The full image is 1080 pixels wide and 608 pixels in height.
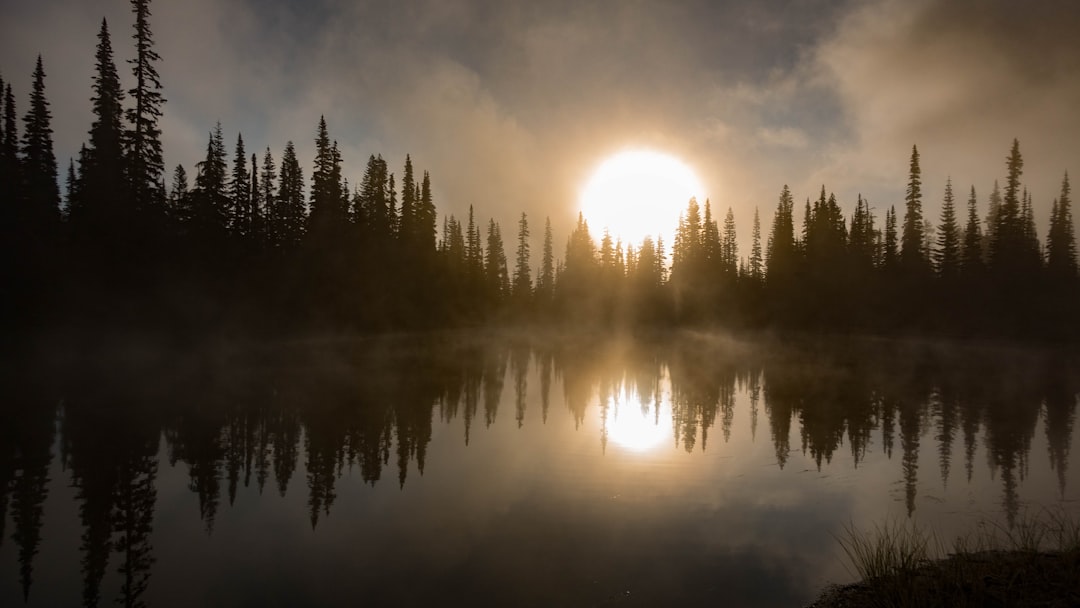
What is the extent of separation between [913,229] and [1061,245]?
16769 mm

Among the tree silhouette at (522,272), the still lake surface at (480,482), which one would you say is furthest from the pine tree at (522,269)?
the still lake surface at (480,482)

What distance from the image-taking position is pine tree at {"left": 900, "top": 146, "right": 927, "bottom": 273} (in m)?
76.0

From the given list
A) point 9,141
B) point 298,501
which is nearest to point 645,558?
point 298,501

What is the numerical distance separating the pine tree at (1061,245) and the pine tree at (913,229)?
13.9m

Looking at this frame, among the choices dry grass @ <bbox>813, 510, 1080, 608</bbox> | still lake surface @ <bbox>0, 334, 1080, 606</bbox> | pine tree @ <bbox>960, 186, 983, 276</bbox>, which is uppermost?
pine tree @ <bbox>960, 186, 983, 276</bbox>

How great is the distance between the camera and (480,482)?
14055 millimetres

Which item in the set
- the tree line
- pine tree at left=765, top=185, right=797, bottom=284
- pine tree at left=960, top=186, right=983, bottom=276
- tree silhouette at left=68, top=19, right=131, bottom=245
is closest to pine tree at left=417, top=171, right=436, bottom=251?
the tree line

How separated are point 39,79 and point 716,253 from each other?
97136mm

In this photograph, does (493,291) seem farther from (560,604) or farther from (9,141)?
(560,604)

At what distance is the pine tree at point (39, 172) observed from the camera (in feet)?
114

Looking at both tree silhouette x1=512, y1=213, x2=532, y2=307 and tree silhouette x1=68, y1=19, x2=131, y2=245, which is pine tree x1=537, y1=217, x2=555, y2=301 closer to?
tree silhouette x1=512, y1=213, x2=532, y2=307

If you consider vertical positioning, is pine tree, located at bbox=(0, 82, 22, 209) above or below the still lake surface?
above

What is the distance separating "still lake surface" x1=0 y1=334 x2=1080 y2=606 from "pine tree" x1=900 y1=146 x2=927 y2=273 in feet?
177

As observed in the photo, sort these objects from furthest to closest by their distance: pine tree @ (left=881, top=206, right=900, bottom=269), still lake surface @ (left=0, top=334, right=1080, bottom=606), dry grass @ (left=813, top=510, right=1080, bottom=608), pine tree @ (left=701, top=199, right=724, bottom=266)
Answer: pine tree @ (left=701, top=199, right=724, bottom=266), pine tree @ (left=881, top=206, right=900, bottom=269), still lake surface @ (left=0, top=334, right=1080, bottom=606), dry grass @ (left=813, top=510, right=1080, bottom=608)
